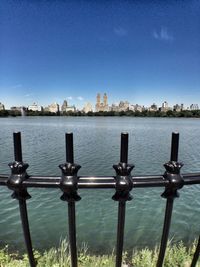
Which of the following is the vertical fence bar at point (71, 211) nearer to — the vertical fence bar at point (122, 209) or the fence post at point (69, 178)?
the fence post at point (69, 178)

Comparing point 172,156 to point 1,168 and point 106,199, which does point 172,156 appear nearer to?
point 106,199

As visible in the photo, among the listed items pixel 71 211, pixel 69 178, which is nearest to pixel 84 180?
pixel 69 178

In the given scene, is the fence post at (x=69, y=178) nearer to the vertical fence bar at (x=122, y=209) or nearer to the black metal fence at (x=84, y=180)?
the black metal fence at (x=84, y=180)

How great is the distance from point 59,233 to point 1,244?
2.15 metres

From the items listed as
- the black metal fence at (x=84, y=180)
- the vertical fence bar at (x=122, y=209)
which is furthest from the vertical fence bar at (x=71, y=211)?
the vertical fence bar at (x=122, y=209)

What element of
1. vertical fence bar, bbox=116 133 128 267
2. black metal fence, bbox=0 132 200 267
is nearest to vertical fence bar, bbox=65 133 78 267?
black metal fence, bbox=0 132 200 267

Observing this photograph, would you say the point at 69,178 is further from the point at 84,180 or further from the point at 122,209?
the point at 122,209

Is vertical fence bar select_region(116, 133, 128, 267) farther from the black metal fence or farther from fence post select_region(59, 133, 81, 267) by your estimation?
fence post select_region(59, 133, 81, 267)

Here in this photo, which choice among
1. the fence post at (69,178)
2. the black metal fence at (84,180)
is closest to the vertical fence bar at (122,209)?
the black metal fence at (84,180)

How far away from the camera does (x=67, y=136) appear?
1.47 meters

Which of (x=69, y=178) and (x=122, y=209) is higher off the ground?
(x=69, y=178)

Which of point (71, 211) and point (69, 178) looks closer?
point (69, 178)

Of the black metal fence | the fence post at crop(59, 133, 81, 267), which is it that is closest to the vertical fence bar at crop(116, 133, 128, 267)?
the black metal fence

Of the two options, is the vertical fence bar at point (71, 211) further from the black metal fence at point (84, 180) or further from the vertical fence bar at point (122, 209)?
the vertical fence bar at point (122, 209)
